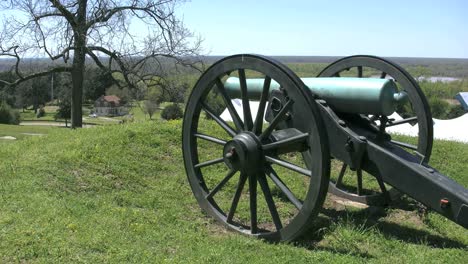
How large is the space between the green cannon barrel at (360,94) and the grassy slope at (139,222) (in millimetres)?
1076

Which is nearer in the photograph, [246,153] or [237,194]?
[246,153]

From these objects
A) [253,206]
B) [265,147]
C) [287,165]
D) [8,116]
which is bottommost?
[8,116]

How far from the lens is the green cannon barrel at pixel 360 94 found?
13.9 feet

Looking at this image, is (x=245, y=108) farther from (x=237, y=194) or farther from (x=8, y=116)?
(x=8, y=116)

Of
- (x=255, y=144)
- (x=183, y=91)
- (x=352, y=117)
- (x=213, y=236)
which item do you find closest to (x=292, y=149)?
(x=255, y=144)

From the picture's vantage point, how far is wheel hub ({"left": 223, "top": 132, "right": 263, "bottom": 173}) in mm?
4426

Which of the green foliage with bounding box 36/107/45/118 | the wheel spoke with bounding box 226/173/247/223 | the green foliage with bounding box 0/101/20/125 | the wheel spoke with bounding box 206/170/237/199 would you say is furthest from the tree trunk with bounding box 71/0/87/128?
the green foliage with bounding box 36/107/45/118

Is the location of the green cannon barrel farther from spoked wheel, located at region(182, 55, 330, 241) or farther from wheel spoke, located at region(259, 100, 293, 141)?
wheel spoke, located at region(259, 100, 293, 141)

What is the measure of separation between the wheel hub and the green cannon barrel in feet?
2.37

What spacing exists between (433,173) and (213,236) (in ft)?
6.23

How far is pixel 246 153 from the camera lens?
443 cm

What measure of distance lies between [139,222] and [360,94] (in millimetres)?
2212

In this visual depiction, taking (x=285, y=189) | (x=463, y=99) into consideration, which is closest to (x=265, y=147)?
(x=285, y=189)

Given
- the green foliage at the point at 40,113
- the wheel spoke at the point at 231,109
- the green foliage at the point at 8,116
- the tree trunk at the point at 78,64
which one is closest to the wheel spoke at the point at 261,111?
the wheel spoke at the point at 231,109
